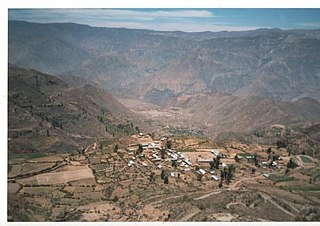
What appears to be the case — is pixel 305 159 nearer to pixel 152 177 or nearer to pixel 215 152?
pixel 215 152

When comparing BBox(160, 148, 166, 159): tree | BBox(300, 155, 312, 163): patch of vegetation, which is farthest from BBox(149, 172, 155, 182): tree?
BBox(300, 155, 312, 163): patch of vegetation

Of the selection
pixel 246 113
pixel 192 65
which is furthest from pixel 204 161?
pixel 192 65

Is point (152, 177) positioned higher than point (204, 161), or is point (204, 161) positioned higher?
point (204, 161)

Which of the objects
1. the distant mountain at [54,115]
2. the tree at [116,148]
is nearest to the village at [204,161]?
the tree at [116,148]

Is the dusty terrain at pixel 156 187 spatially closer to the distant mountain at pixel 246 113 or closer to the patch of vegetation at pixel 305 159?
the patch of vegetation at pixel 305 159

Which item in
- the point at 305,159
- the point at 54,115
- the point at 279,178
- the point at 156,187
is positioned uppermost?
the point at 54,115
